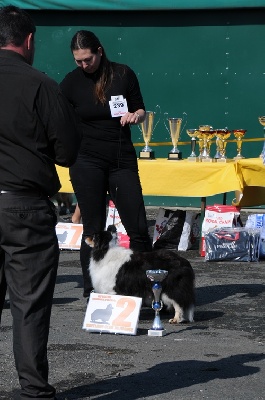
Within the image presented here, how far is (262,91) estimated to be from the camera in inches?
496

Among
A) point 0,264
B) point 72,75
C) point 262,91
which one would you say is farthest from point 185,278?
point 262,91

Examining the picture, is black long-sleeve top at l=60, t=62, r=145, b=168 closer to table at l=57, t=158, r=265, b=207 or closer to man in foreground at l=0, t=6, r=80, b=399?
table at l=57, t=158, r=265, b=207

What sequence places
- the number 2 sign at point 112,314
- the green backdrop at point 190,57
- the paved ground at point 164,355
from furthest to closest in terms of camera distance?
the green backdrop at point 190,57, the number 2 sign at point 112,314, the paved ground at point 164,355

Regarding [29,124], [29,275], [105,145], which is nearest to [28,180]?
[29,124]

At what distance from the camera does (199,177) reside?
31.1 ft

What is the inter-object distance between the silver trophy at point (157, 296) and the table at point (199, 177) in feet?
9.51

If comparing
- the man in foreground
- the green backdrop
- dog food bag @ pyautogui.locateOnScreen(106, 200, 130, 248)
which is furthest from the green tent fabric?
the man in foreground

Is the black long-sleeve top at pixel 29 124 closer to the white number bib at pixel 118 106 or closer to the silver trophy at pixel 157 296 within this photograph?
the silver trophy at pixel 157 296

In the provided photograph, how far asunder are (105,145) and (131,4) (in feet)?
19.9

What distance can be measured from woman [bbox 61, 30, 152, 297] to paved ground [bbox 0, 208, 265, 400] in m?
0.70

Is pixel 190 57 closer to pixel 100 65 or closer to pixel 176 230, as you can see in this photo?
pixel 176 230

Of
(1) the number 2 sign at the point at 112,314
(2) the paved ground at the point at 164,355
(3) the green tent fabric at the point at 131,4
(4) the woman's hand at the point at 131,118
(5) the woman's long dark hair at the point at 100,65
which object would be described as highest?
(3) the green tent fabric at the point at 131,4

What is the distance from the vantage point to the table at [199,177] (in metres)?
9.29

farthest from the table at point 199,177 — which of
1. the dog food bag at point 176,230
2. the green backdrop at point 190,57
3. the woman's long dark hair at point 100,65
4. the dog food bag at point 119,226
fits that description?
the green backdrop at point 190,57
